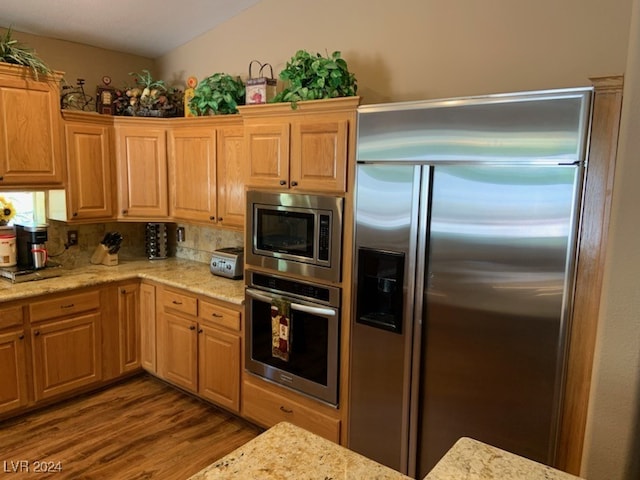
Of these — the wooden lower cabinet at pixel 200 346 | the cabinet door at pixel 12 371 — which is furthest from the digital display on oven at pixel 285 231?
the cabinet door at pixel 12 371

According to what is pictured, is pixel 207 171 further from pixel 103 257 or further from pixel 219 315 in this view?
pixel 103 257

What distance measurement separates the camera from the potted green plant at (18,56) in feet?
10.3

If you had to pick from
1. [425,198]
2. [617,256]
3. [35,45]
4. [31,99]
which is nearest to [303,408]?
[425,198]

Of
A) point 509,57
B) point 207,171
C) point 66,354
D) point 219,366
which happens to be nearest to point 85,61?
point 207,171

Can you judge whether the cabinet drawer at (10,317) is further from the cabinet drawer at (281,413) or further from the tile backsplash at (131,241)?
the cabinet drawer at (281,413)

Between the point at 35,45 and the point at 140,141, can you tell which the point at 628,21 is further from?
the point at 35,45

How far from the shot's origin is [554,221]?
73.7 inches

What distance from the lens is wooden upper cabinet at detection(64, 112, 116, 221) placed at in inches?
141

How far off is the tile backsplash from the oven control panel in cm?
29

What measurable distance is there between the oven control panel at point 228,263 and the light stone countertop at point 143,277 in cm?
5

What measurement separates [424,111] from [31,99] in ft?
8.86

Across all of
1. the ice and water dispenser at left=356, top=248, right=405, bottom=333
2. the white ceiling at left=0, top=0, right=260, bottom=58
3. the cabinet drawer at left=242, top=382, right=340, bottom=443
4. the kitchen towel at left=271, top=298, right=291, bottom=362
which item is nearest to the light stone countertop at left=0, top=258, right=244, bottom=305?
the kitchen towel at left=271, top=298, right=291, bottom=362

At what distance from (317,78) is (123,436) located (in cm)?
256

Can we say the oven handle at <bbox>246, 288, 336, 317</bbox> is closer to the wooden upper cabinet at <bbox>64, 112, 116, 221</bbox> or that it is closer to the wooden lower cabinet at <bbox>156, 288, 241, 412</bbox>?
the wooden lower cabinet at <bbox>156, 288, 241, 412</bbox>
